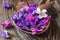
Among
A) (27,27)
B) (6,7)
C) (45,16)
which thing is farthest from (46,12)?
(6,7)

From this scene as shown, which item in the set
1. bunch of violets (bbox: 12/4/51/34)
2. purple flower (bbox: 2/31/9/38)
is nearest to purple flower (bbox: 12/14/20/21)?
bunch of violets (bbox: 12/4/51/34)

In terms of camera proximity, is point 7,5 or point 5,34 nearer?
point 5,34

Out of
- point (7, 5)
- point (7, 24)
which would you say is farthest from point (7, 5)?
point (7, 24)

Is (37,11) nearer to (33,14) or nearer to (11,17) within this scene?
(33,14)

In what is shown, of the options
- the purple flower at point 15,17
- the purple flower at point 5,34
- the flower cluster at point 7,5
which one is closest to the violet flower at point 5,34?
the purple flower at point 5,34

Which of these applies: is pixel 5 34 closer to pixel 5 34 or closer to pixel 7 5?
pixel 5 34

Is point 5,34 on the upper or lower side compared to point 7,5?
lower

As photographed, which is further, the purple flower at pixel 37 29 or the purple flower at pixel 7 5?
the purple flower at pixel 7 5

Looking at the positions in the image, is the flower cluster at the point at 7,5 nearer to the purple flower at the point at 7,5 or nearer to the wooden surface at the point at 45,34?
the purple flower at the point at 7,5
